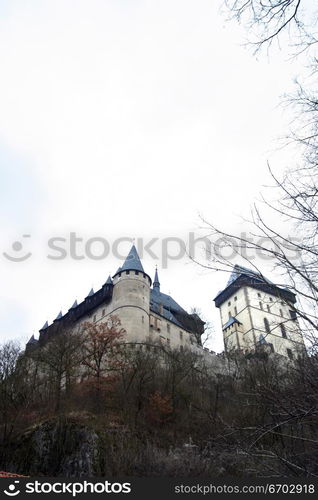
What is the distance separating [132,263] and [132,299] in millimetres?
4794

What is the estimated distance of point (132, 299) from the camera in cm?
3550

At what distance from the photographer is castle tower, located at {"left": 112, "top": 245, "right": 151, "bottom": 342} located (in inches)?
1344

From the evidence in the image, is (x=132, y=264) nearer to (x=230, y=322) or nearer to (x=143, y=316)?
(x=143, y=316)

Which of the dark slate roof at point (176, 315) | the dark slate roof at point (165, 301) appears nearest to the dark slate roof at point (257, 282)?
the dark slate roof at point (176, 315)

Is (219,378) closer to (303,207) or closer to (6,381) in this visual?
(6,381)

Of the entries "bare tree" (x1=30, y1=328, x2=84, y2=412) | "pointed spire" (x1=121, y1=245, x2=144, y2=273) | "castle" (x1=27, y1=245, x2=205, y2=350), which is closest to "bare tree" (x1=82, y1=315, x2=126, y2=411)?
"bare tree" (x1=30, y1=328, x2=84, y2=412)

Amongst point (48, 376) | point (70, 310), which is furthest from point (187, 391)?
point (70, 310)

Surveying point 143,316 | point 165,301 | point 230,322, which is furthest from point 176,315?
point 143,316

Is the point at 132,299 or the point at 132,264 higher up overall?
the point at 132,264

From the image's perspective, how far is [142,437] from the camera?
19.0 meters

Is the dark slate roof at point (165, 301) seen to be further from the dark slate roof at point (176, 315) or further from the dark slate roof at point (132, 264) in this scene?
the dark slate roof at point (132, 264)

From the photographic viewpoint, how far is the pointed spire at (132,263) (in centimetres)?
3828

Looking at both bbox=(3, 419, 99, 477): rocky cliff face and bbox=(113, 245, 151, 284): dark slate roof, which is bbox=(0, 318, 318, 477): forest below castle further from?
bbox=(113, 245, 151, 284): dark slate roof

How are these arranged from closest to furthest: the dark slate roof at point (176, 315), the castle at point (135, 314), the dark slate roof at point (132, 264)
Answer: the castle at point (135, 314), the dark slate roof at point (132, 264), the dark slate roof at point (176, 315)
